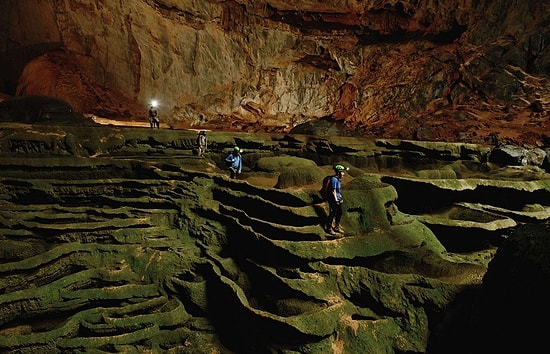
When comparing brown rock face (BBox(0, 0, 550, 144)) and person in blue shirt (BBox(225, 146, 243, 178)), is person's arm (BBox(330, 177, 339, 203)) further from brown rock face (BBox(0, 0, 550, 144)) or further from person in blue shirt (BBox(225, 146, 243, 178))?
brown rock face (BBox(0, 0, 550, 144))

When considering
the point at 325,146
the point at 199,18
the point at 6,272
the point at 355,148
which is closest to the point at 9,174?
the point at 6,272

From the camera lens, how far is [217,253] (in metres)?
8.12

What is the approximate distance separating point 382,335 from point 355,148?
845 cm

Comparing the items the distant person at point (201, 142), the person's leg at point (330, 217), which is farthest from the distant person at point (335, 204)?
the distant person at point (201, 142)

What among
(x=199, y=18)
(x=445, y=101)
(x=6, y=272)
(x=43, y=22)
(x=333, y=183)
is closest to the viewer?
(x=6, y=272)

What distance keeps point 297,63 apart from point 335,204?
1489 centimetres

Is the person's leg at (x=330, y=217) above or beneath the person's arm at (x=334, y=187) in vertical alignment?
beneath

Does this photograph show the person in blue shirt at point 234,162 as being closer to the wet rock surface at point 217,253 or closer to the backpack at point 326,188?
the wet rock surface at point 217,253

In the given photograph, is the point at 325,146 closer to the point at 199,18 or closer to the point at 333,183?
the point at 333,183

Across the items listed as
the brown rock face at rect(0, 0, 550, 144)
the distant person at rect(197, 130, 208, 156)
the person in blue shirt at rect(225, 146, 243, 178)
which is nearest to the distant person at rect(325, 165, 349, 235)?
the person in blue shirt at rect(225, 146, 243, 178)

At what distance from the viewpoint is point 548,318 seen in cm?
365

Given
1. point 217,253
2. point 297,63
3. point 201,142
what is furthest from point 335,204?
point 297,63

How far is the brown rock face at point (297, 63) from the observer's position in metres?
15.6

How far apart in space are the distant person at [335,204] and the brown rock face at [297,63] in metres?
12.9
